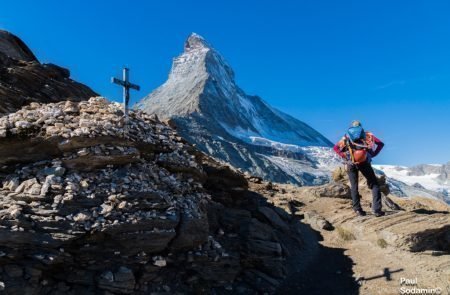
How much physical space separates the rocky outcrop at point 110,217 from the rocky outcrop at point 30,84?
477 cm

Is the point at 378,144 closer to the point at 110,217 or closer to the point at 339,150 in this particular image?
the point at 339,150

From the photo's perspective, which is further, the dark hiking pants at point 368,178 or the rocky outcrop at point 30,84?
the rocky outcrop at point 30,84

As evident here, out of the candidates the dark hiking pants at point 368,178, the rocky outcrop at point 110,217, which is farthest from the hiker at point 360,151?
the rocky outcrop at point 110,217

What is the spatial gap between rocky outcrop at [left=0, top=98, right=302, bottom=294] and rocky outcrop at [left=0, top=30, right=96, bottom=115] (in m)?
4.77

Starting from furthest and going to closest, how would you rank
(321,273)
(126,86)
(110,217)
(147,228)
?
1. (321,273)
2. (126,86)
3. (147,228)
4. (110,217)

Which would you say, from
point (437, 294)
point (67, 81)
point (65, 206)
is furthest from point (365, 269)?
point (67, 81)

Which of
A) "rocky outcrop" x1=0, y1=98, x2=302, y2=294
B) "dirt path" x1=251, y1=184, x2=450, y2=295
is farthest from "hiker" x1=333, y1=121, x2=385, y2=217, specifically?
"rocky outcrop" x1=0, y1=98, x2=302, y2=294

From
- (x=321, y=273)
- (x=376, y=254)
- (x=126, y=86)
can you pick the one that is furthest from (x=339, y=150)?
(x=126, y=86)

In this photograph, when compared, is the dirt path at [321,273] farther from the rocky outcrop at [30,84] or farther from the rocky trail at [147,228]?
the rocky outcrop at [30,84]

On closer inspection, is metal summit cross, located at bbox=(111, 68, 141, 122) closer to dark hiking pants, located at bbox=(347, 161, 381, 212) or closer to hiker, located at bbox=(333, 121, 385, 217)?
hiker, located at bbox=(333, 121, 385, 217)

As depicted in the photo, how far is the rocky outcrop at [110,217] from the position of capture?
11.4 m

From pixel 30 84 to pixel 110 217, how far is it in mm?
13713

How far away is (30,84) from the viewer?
2273cm

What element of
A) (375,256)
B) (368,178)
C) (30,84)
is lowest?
(375,256)
